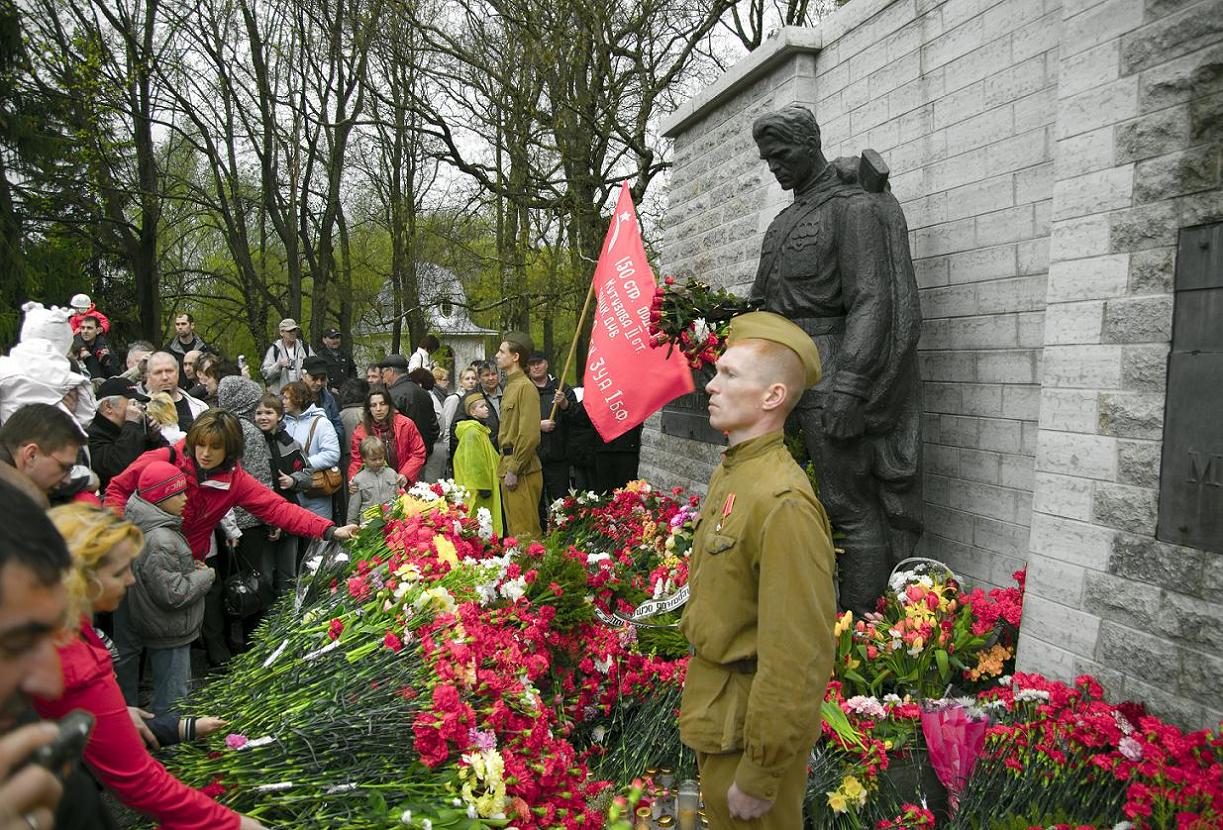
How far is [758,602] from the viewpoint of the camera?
7.27 feet

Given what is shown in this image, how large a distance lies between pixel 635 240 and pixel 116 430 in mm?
3683

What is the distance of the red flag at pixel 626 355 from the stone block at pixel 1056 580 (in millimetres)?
2707

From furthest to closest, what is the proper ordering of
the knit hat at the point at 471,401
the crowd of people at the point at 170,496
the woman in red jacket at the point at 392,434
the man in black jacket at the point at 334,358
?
the man in black jacket at the point at 334,358
the knit hat at the point at 471,401
the woman in red jacket at the point at 392,434
the crowd of people at the point at 170,496

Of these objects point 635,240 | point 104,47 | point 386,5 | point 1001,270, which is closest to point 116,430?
point 635,240

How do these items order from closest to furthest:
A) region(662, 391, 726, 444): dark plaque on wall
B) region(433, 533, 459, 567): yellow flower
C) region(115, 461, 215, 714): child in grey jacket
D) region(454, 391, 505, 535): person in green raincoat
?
region(115, 461, 215, 714): child in grey jacket
region(433, 533, 459, 567): yellow flower
region(662, 391, 726, 444): dark plaque on wall
region(454, 391, 505, 535): person in green raincoat

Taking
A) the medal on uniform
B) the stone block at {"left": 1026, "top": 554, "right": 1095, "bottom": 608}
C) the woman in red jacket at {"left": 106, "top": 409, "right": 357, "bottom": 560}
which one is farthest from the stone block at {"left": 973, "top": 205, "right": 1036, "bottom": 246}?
the woman in red jacket at {"left": 106, "top": 409, "right": 357, "bottom": 560}

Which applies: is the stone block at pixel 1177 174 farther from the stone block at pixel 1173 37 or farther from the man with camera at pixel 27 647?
the man with camera at pixel 27 647

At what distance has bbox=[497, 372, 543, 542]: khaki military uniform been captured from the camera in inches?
283

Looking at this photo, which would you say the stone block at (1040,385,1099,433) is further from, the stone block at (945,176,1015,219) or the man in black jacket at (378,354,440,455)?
the man in black jacket at (378,354,440,455)

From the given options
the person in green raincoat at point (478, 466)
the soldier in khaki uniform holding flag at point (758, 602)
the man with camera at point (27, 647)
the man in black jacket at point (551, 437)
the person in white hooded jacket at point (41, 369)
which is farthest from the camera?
the man in black jacket at point (551, 437)

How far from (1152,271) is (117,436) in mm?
5814

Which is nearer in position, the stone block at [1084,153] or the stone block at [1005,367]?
the stone block at [1084,153]

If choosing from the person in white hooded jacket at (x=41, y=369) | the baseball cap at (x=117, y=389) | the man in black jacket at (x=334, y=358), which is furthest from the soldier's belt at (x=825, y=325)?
the man in black jacket at (x=334, y=358)

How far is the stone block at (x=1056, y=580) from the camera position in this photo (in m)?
3.60
